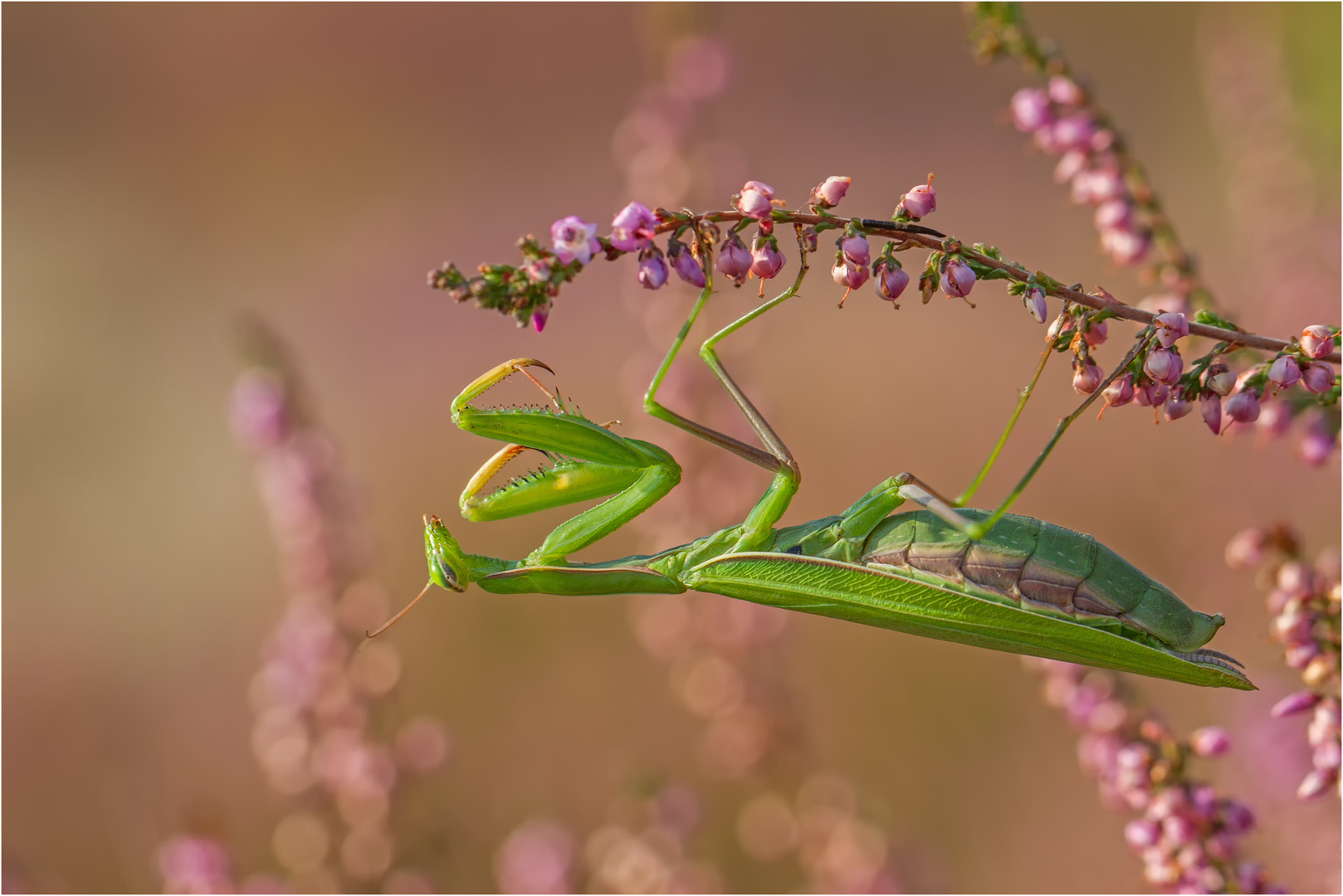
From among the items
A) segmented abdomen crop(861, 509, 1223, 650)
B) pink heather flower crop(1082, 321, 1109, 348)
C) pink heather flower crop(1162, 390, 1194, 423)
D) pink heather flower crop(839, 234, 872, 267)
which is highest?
pink heather flower crop(1082, 321, 1109, 348)

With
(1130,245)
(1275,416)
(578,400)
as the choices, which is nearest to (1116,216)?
(1130,245)

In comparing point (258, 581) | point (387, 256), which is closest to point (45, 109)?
point (387, 256)

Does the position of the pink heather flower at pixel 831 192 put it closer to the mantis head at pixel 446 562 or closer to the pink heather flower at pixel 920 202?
the pink heather flower at pixel 920 202

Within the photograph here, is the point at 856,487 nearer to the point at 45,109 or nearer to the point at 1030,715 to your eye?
the point at 1030,715

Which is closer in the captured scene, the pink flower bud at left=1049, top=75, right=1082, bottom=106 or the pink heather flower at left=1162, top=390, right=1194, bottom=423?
the pink heather flower at left=1162, top=390, right=1194, bottom=423

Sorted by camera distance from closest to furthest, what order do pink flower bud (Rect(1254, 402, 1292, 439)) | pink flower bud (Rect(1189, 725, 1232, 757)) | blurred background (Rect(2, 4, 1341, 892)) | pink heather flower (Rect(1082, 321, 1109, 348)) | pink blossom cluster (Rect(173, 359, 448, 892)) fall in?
pink heather flower (Rect(1082, 321, 1109, 348)), pink flower bud (Rect(1254, 402, 1292, 439)), pink flower bud (Rect(1189, 725, 1232, 757)), pink blossom cluster (Rect(173, 359, 448, 892)), blurred background (Rect(2, 4, 1341, 892))

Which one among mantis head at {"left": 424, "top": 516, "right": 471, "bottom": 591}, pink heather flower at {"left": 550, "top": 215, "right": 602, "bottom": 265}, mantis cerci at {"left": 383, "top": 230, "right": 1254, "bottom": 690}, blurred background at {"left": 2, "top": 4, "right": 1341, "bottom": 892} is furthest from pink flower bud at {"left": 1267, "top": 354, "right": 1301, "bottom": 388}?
mantis head at {"left": 424, "top": 516, "right": 471, "bottom": 591}

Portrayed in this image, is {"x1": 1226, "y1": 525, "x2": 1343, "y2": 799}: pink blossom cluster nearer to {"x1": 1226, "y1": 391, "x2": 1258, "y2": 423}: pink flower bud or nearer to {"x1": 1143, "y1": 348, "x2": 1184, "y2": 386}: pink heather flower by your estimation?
{"x1": 1226, "y1": 391, "x2": 1258, "y2": 423}: pink flower bud
